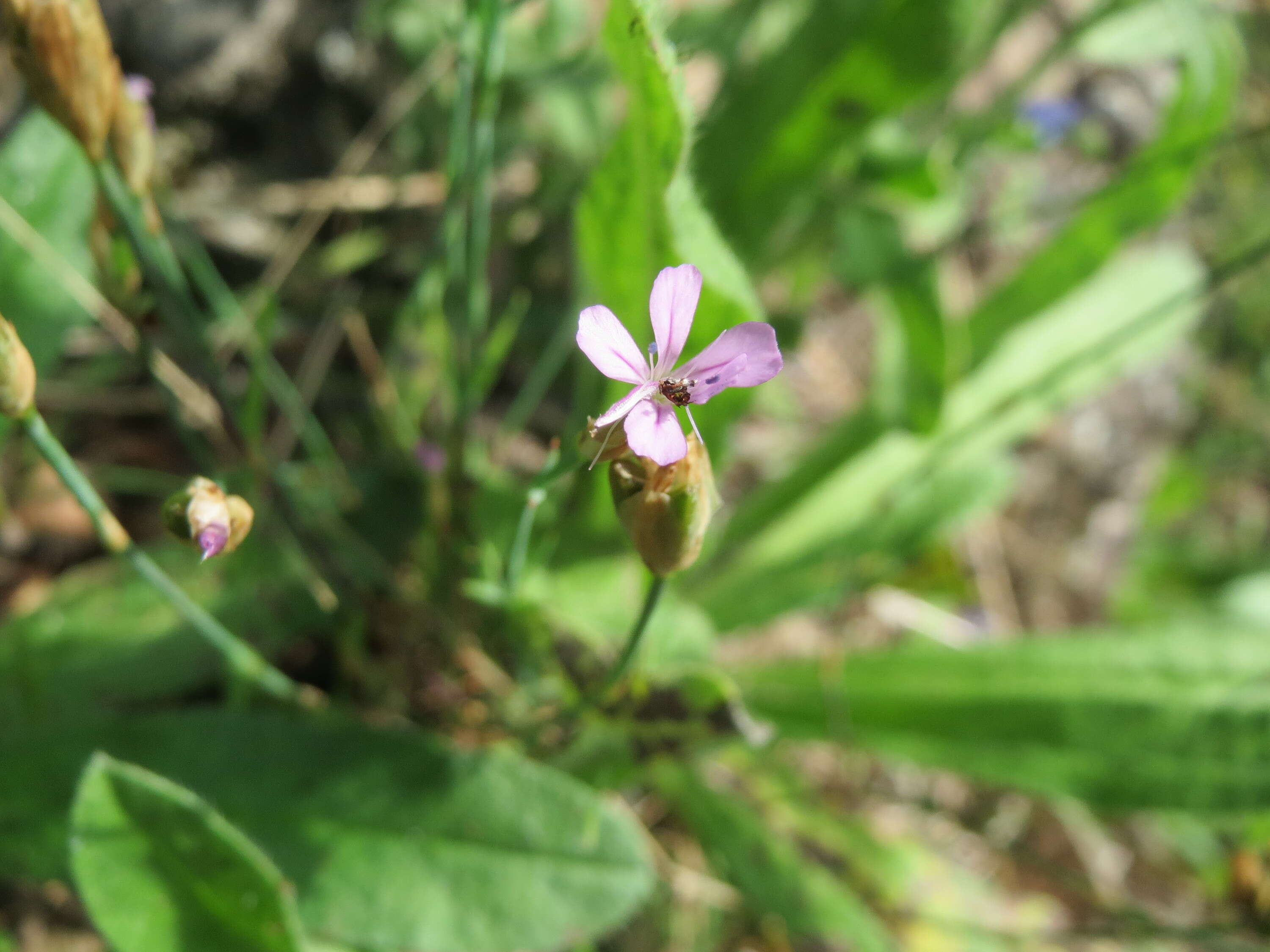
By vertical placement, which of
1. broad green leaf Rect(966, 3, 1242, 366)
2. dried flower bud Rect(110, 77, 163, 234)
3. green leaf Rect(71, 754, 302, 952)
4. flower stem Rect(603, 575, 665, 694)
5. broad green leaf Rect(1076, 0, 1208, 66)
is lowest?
green leaf Rect(71, 754, 302, 952)

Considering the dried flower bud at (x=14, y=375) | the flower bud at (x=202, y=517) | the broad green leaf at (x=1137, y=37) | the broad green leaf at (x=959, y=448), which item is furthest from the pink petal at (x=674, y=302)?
the broad green leaf at (x=1137, y=37)

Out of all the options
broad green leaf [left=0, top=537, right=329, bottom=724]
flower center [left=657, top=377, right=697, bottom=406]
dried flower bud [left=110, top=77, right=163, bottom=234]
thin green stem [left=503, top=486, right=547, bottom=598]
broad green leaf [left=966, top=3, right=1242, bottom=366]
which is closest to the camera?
flower center [left=657, top=377, right=697, bottom=406]

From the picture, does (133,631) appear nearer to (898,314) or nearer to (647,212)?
(647,212)

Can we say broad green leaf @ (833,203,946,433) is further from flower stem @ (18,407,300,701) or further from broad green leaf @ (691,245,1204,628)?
flower stem @ (18,407,300,701)

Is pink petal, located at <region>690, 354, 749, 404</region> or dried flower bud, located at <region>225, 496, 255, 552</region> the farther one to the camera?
dried flower bud, located at <region>225, 496, 255, 552</region>

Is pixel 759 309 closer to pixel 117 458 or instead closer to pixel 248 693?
pixel 248 693

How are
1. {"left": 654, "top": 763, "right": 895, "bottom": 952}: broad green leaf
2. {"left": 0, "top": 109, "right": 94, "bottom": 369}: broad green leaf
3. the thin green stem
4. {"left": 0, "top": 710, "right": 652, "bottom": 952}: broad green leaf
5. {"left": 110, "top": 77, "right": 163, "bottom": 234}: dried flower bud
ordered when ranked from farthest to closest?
{"left": 654, "top": 763, "right": 895, "bottom": 952}: broad green leaf < {"left": 0, "top": 109, "right": 94, "bottom": 369}: broad green leaf < {"left": 0, "top": 710, "right": 652, "bottom": 952}: broad green leaf < {"left": 110, "top": 77, "right": 163, "bottom": 234}: dried flower bud < the thin green stem

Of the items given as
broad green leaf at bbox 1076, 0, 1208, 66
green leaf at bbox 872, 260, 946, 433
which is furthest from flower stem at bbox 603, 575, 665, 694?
broad green leaf at bbox 1076, 0, 1208, 66

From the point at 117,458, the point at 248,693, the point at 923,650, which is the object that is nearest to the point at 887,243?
the point at 923,650
